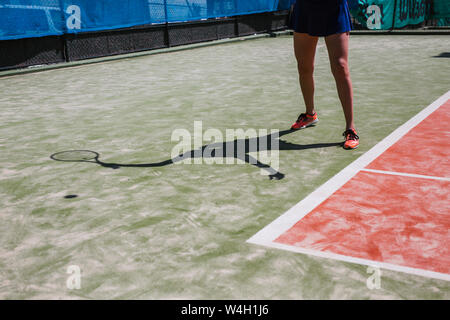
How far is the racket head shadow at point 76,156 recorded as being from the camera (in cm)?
484

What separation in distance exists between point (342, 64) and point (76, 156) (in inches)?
98.8

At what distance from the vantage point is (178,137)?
18.1ft

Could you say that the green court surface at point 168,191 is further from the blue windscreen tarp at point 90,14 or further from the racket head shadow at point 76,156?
the blue windscreen tarp at point 90,14

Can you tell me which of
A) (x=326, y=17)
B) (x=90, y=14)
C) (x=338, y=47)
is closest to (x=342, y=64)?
(x=338, y=47)

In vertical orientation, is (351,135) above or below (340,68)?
below

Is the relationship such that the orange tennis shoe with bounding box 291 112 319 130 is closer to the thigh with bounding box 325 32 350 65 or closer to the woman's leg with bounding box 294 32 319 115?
the woman's leg with bounding box 294 32 319 115

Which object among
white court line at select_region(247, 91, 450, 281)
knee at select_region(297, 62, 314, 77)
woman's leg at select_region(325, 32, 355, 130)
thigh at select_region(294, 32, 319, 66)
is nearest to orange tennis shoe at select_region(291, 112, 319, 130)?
knee at select_region(297, 62, 314, 77)

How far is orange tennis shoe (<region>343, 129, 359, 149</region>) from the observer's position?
487 cm

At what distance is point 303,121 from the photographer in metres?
5.66

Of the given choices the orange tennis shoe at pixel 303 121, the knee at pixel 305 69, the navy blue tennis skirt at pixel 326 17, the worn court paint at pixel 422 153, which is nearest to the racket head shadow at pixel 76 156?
the orange tennis shoe at pixel 303 121

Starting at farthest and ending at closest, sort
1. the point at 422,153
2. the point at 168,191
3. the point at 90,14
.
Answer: the point at 90,14 → the point at 422,153 → the point at 168,191

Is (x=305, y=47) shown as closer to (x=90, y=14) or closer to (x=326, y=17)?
(x=326, y=17)


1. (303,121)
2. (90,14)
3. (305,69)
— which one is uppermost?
(90,14)

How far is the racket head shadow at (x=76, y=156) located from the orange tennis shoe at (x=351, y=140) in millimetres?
2213
